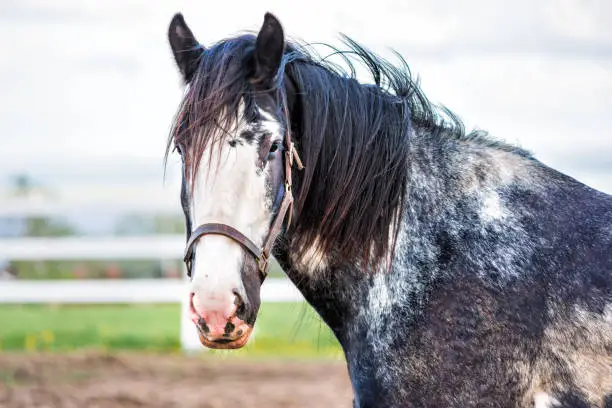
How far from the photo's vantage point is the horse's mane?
109 inches

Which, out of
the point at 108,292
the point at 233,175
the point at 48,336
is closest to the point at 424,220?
the point at 233,175

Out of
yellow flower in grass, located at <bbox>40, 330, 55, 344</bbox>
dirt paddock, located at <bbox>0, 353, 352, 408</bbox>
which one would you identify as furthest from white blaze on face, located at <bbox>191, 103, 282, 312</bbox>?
yellow flower in grass, located at <bbox>40, 330, 55, 344</bbox>

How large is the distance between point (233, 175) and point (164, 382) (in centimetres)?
463

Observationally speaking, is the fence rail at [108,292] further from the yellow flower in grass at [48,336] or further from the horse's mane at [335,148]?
the horse's mane at [335,148]

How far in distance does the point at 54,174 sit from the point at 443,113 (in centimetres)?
826

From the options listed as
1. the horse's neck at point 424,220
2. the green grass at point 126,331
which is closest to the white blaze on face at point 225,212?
the horse's neck at point 424,220

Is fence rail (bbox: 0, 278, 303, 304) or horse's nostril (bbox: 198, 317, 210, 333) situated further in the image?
fence rail (bbox: 0, 278, 303, 304)

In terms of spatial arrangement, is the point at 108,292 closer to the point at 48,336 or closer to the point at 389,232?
the point at 48,336

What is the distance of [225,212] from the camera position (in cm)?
254

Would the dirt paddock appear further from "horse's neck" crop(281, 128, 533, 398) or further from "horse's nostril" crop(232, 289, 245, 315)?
"horse's nostril" crop(232, 289, 245, 315)

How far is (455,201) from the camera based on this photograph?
9.25ft

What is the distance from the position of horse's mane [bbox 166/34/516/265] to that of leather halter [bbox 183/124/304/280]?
0.11 meters

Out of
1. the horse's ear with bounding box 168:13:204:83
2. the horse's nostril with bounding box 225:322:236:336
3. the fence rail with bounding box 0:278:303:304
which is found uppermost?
the horse's ear with bounding box 168:13:204:83

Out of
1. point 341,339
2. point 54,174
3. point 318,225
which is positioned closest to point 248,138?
point 318,225
